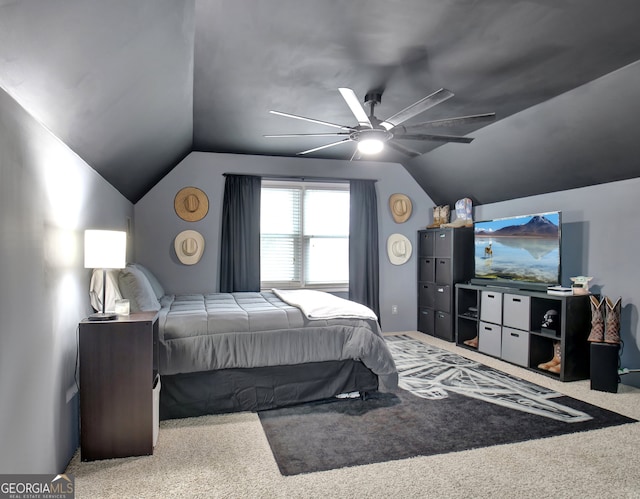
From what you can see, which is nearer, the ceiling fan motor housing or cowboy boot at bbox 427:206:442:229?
the ceiling fan motor housing

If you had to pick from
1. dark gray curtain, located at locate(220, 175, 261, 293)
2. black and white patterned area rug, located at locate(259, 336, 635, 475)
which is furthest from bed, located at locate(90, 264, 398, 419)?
dark gray curtain, located at locate(220, 175, 261, 293)

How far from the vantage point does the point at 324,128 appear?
4.40 m

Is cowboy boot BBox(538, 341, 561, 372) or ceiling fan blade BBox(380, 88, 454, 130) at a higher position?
ceiling fan blade BBox(380, 88, 454, 130)

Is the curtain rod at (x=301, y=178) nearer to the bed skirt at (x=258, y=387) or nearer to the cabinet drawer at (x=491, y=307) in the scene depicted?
the cabinet drawer at (x=491, y=307)

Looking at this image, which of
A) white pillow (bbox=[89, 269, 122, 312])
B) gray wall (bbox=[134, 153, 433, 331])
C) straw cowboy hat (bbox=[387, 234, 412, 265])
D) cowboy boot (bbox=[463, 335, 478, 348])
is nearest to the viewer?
white pillow (bbox=[89, 269, 122, 312])

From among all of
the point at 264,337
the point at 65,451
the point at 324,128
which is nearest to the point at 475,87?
the point at 324,128

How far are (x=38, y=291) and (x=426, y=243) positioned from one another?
4918 millimetres

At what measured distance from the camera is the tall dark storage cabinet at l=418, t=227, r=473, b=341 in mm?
5449

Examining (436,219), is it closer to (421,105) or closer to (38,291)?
(421,105)

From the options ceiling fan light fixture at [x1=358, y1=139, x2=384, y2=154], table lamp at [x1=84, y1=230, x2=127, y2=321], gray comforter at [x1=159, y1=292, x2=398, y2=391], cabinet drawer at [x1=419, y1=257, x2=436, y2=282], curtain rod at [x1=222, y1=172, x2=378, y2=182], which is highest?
curtain rod at [x1=222, y1=172, x2=378, y2=182]

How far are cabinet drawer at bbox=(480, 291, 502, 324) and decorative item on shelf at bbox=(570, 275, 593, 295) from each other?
2.56 ft

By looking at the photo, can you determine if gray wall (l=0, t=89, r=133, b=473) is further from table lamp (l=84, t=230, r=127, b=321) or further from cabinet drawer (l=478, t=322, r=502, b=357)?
cabinet drawer (l=478, t=322, r=502, b=357)

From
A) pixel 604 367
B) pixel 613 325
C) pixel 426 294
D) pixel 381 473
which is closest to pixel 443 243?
pixel 426 294

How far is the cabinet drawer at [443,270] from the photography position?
551cm
